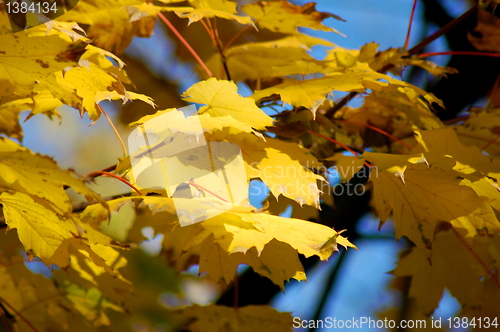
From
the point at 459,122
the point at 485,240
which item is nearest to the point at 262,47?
the point at 459,122

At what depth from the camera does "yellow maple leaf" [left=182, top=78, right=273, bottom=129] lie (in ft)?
2.51

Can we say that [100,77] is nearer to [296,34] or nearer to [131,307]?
[296,34]

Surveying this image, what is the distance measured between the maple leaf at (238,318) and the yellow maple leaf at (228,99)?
0.52 metres

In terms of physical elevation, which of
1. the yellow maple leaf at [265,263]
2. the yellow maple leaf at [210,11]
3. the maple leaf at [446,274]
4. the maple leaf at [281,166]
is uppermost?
the yellow maple leaf at [210,11]

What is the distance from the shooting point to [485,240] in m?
1.04

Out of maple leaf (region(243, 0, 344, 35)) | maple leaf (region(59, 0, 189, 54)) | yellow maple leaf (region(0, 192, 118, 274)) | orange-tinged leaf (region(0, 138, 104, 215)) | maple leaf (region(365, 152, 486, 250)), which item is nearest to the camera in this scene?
orange-tinged leaf (region(0, 138, 104, 215))

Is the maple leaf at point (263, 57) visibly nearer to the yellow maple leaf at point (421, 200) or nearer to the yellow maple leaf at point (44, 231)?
the yellow maple leaf at point (421, 200)

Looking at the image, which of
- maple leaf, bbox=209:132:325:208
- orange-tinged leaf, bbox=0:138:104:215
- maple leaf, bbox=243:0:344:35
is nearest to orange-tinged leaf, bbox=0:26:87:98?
orange-tinged leaf, bbox=0:138:104:215

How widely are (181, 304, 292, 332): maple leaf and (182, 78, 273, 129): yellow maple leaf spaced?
20.4 inches

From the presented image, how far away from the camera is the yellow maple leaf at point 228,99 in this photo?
766 mm

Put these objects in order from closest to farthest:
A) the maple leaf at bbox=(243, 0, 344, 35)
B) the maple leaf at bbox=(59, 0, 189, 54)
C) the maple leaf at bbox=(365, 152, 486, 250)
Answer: the maple leaf at bbox=(365, 152, 486, 250) → the maple leaf at bbox=(59, 0, 189, 54) → the maple leaf at bbox=(243, 0, 344, 35)

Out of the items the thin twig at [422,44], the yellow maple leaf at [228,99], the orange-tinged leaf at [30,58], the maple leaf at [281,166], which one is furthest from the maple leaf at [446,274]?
the orange-tinged leaf at [30,58]

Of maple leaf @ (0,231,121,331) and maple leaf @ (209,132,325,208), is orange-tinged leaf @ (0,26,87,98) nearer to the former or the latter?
maple leaf @ (209,132,325,208)

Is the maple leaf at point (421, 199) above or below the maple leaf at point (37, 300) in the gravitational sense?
above
